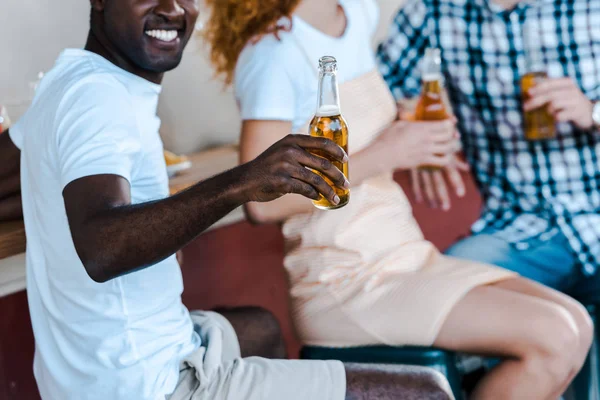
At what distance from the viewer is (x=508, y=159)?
2176 mm

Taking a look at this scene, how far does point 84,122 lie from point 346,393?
62cm

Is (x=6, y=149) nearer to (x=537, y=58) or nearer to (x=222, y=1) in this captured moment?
(x=222, y=1)

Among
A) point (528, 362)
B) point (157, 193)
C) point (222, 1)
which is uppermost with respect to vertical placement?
point (222, 1)

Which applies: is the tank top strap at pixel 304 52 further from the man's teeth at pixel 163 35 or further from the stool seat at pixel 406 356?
the stool seat at pixel 406 356

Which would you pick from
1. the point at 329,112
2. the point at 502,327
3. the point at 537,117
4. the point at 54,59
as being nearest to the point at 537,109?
the point at 537,117

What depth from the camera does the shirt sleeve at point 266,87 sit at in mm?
1601

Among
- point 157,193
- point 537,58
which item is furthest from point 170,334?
point 537,58

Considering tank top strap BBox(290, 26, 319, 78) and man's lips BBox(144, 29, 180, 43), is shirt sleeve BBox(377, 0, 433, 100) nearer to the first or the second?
tank top strap BBox(290, 26, 319, 78)

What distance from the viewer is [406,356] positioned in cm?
163

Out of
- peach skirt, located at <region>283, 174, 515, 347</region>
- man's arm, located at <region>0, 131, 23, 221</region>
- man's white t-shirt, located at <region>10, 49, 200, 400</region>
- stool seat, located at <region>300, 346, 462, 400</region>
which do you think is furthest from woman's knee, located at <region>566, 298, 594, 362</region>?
man's arm, located at <region>0, 131, 23, 221</region>

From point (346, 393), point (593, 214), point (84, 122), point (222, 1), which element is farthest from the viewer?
point (593, 214)

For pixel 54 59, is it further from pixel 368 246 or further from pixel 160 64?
pixel 368 246

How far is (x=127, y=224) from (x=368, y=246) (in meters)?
0.77

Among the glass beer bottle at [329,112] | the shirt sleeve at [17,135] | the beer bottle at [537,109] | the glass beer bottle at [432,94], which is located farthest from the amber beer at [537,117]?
the shirt sleeve at [17,135]
